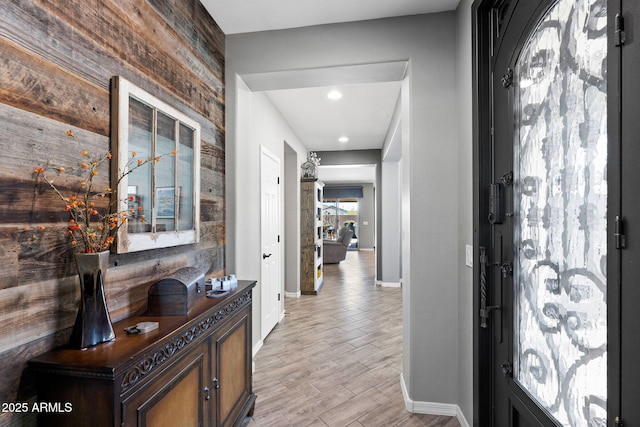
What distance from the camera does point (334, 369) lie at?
2723 mm

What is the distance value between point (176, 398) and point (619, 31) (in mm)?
A: 1840

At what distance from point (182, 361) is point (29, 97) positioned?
Result: 3.51 ft

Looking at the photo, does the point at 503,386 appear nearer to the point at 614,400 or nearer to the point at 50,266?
the point at 614,400

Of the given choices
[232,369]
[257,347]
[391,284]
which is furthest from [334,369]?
[391,284]

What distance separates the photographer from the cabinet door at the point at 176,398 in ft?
3.36

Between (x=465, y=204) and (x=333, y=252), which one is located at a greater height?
(x=465, y=204)

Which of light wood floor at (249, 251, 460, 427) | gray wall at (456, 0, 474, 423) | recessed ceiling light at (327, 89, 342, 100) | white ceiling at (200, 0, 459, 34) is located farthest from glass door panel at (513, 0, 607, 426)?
recessed ceiling light at (327, 89, 342, 100)

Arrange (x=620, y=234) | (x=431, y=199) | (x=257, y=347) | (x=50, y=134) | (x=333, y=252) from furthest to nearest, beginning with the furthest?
1. (x=333, y=252)
2. (x=257, y=347)
3. (x=431, y=199)
4. (x=50, y=134)
5. (x=620, y=234)

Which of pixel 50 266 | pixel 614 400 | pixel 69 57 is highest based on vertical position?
pixel 69 57

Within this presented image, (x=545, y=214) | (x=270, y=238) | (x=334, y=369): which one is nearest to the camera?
(x=545, y=214)

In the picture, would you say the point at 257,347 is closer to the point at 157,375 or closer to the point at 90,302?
the point at 157,375

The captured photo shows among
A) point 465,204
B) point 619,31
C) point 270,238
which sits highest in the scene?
point 619,31

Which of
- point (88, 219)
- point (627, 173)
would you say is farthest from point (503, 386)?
point (88, 219)

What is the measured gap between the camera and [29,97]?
38.7 inches
